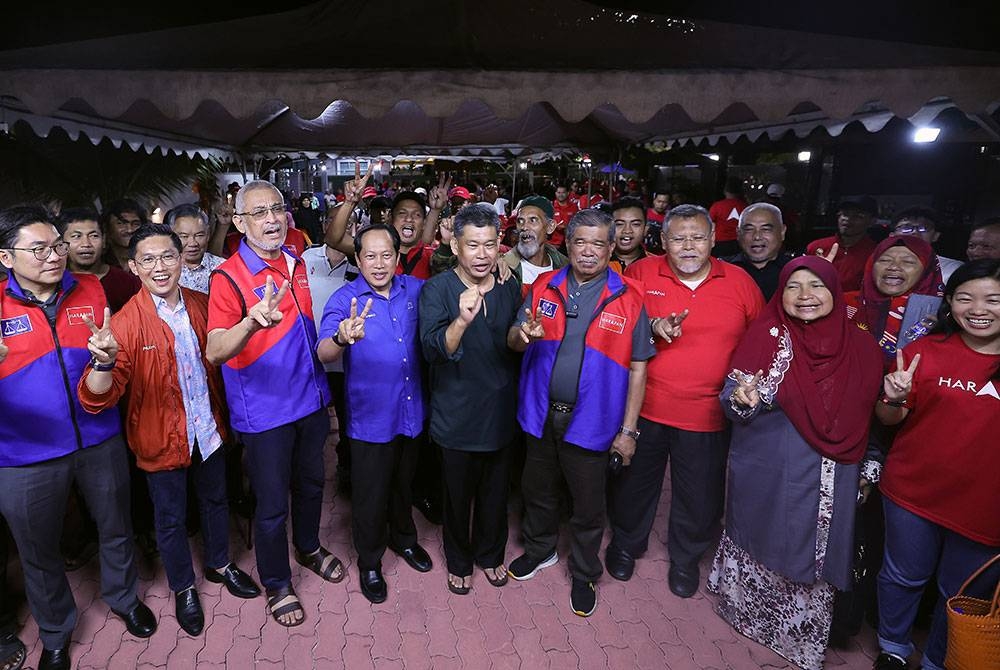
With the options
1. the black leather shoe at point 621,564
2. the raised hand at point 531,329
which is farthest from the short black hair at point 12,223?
the black leather shoe at point 621,564

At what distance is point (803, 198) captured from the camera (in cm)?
1152

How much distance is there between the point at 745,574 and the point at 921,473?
3.25 ft

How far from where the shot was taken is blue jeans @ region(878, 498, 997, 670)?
244cm

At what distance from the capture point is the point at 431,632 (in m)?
2.99

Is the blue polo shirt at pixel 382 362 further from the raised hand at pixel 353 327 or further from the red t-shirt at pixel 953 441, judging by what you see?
the red t-shirt at pixel 953 441

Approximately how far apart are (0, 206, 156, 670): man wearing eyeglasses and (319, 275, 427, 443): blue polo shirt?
42.1 inches

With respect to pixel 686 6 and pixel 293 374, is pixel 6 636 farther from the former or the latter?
pixel 686 6

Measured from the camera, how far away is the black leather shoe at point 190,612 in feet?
9.64

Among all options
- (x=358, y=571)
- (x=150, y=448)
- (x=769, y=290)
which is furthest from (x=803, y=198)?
(x=150, y=448)

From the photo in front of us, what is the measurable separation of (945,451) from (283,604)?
3292 mm

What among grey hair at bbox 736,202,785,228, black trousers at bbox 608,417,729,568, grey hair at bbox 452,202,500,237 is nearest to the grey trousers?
grey hair at bbox 452,202,500,237

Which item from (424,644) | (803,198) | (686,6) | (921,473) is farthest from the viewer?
(803,198)

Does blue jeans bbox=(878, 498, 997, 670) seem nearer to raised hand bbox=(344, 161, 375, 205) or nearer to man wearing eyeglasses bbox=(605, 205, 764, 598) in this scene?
man wearing eyeglasses bbox=(605, 205, 764, 598)

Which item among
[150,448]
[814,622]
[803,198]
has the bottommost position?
[814,622]
